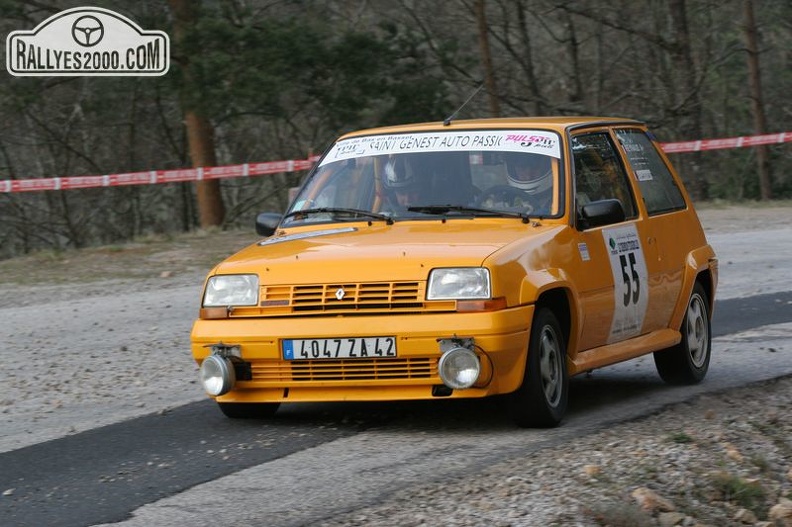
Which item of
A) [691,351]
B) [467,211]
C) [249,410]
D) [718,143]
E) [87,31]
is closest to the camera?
[249,410]

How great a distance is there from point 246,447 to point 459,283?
1317 millimetres

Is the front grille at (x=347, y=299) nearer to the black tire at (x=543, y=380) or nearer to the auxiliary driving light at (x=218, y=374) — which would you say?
the auxiliary driving light at (x=218, y=374)

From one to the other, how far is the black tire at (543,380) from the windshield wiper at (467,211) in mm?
678

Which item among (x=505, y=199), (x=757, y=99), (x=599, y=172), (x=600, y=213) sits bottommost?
(x=600, y=213)

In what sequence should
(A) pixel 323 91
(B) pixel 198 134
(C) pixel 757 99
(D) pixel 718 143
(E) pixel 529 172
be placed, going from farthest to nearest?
(C) pixel 757 99
(D) pixel 718 143
(A) pixel 323 91
(B) pixel 198 134
(E) pixel 529 172

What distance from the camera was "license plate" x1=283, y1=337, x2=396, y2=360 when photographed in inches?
257

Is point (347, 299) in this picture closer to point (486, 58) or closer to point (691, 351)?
point (691, 351)

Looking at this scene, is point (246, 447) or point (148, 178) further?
point (148, 178)

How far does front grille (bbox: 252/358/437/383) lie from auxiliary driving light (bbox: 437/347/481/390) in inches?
3.4

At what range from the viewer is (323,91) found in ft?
99.6

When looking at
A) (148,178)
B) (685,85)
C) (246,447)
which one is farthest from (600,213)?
(685,85)

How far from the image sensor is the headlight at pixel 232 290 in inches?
272

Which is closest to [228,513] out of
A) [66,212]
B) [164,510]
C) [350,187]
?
[164,510]

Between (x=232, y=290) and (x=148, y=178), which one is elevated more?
(x=148, y=178)
